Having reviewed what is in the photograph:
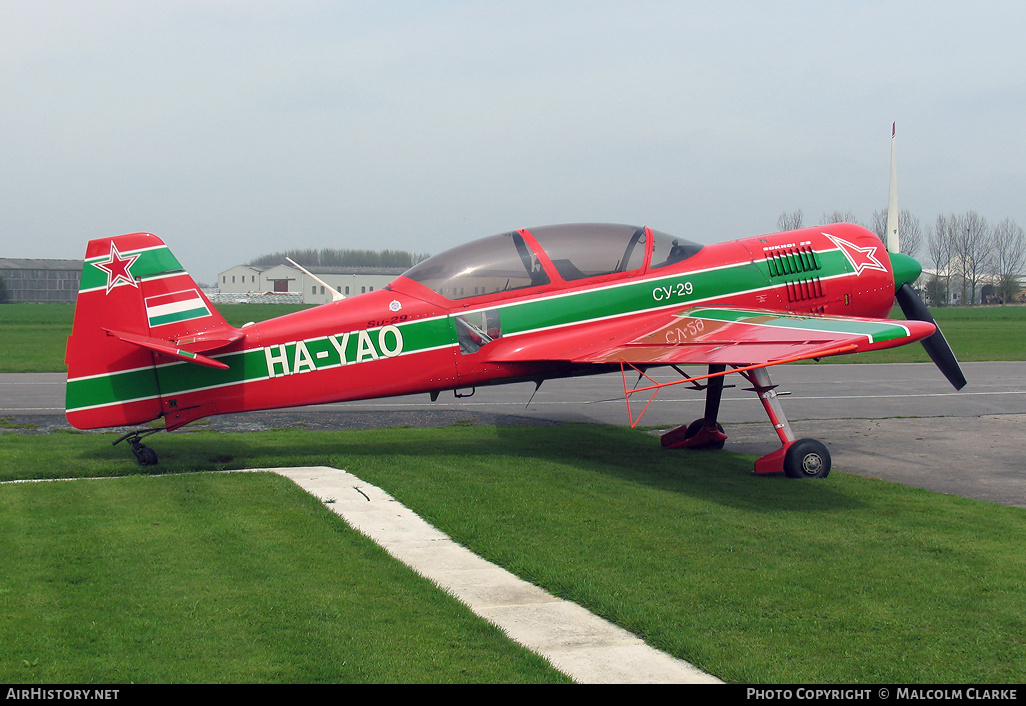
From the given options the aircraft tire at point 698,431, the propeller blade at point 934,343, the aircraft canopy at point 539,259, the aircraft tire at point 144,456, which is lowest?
the aircraft tire at point 698,431

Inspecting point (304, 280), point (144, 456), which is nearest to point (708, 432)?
point (144, 456)

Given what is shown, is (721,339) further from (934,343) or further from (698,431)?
(934,343)

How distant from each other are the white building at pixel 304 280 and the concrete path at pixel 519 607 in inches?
3923

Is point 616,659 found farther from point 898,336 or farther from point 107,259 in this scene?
point 107,259

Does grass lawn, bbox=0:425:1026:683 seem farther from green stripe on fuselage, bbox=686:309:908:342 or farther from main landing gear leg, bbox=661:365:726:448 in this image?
green stripe on fuselage, bbox=686:309:908:342

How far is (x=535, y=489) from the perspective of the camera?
30.3 feet

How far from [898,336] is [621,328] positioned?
331 centimetres

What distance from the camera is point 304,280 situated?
122 meters

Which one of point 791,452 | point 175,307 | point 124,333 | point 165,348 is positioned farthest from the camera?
point 175,307

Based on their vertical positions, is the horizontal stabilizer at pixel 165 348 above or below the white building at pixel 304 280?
below

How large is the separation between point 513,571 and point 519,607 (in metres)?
0.80

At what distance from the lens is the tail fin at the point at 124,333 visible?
9.80 m

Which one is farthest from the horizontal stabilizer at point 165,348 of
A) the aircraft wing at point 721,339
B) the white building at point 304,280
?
the white building at point 304,280

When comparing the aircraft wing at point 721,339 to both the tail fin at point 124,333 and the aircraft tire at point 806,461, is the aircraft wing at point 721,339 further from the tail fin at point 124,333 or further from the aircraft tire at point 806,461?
the tail fin at point 124,333
